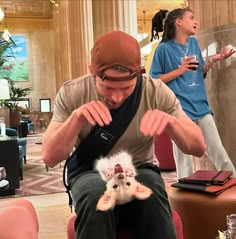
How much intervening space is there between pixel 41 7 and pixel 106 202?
18.3 metres

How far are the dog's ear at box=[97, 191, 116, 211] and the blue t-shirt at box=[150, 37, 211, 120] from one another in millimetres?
1583

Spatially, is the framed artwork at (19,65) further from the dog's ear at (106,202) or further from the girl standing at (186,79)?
the dog's ear at (106,202)

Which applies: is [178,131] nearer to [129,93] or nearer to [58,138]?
[129,93]

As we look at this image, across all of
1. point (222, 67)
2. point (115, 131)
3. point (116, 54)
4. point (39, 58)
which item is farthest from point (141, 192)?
point (39, 58)

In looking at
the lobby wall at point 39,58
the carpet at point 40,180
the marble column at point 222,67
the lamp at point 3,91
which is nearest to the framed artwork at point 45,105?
the lobby wall at point 39,58

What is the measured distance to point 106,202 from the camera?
1.40m

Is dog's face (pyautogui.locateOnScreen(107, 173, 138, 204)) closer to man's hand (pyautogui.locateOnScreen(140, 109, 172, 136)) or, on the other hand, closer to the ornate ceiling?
man's hand (pyautogui.locateOnScreen(140, 109, 172, 136))

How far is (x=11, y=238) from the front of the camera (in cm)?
155

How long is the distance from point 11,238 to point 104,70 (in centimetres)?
72

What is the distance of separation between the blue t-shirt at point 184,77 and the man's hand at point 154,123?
149 centimetres

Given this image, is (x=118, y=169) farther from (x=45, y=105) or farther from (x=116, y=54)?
(x=45, y=105)

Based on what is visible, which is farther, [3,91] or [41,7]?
[41,7]

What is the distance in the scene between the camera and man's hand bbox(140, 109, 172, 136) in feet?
4.50

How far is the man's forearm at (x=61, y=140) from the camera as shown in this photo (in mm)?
1434
